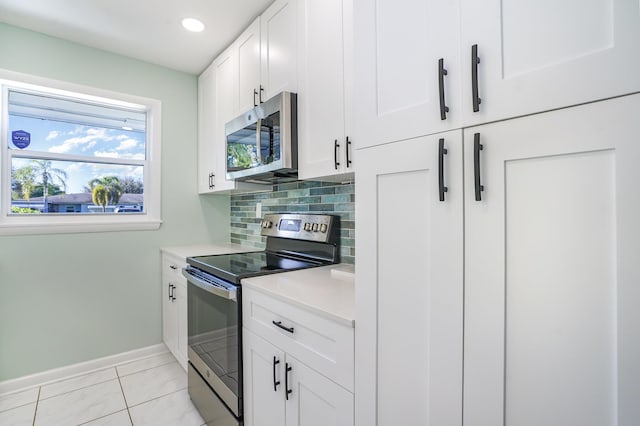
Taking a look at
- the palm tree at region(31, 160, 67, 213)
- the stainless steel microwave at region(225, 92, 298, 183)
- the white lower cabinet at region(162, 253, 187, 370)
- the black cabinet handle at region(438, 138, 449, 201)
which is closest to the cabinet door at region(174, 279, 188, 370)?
the white lower cabinet at region(162, 253, 187, 370)

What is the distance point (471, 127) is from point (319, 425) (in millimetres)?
1084

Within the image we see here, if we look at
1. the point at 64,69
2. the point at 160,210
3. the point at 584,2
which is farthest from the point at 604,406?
the point at 64,69

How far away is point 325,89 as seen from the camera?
5.06ft

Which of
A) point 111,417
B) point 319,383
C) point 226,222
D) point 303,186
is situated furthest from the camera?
point 226,222

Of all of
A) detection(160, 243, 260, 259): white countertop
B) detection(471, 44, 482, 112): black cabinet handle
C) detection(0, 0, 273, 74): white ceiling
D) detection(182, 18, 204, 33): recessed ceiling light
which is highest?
detection(0, 0, 273, 74): white ceiling

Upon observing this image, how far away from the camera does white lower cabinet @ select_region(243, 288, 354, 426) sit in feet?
3.44

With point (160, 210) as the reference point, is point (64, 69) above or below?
above

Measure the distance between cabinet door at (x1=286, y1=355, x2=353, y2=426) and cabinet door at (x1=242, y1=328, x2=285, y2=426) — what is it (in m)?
0.05

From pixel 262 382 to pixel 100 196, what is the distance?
2198mm

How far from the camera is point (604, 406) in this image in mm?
551

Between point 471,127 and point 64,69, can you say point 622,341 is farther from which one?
point 64,69

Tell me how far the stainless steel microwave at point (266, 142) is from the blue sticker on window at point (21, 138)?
1.49 meters

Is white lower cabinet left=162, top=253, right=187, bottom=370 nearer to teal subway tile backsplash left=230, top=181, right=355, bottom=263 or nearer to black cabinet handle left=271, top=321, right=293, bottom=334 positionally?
teal subway tile backsplash left=230, top=181, right=355, bottom=263

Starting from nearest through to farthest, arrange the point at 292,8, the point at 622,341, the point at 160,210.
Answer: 1. the point at 622,341
2. the point at 292,8
3. the point at 160,210
